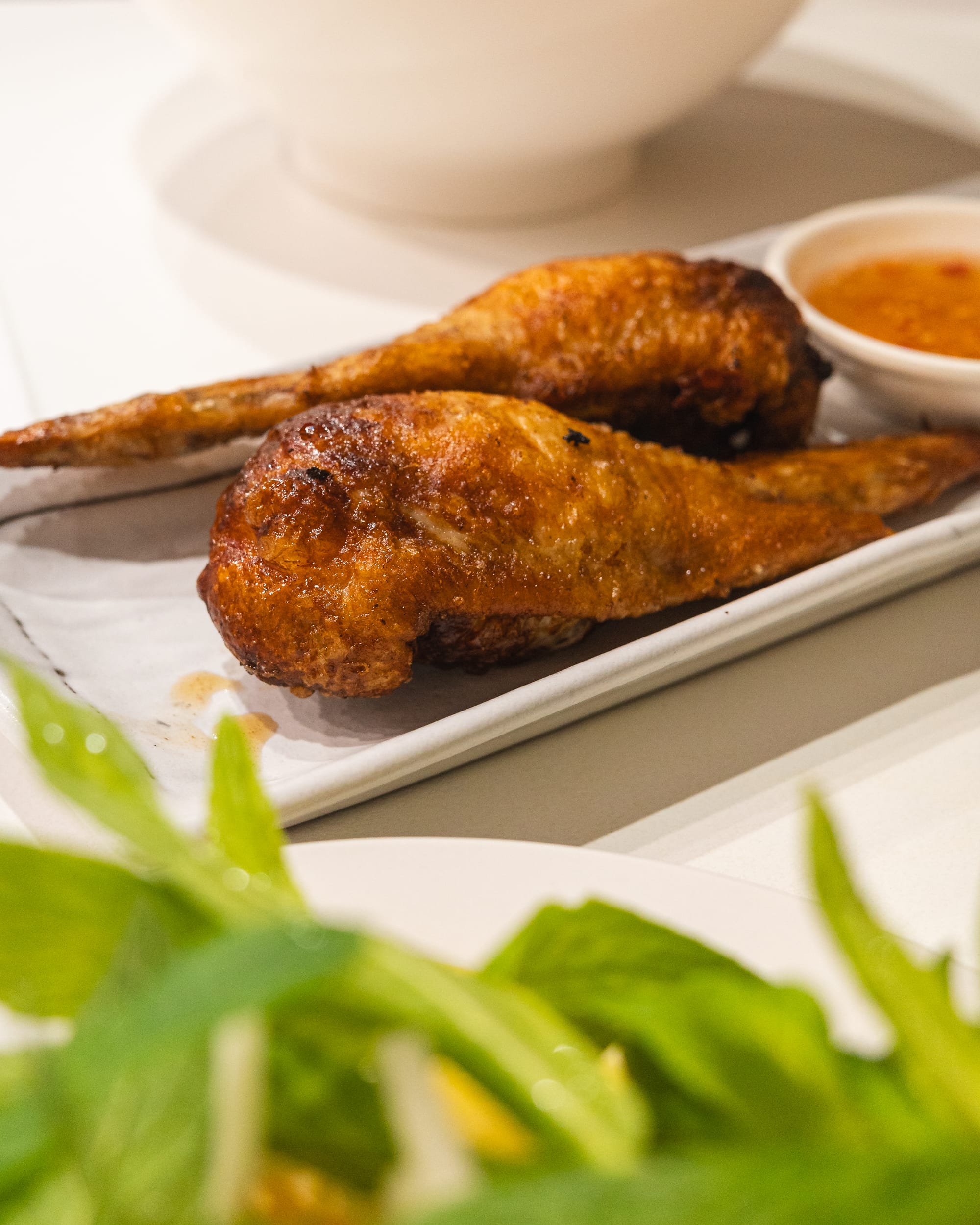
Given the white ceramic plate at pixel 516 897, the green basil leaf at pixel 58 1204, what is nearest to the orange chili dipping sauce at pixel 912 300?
the white ceramic plate at pixel 516 897

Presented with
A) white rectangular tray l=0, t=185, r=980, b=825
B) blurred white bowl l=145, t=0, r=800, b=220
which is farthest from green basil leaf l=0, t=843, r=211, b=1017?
blurred white bowl l=145, t=0, r=800, b=220

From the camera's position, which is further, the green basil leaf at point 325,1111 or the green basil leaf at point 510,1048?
the green basil leaf at point 325,1111

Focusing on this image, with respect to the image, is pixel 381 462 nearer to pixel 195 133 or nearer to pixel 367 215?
pixel 367 215

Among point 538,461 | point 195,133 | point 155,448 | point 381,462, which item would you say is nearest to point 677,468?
point 538,461

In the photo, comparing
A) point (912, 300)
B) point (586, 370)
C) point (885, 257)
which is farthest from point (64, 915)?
point (885, 257)

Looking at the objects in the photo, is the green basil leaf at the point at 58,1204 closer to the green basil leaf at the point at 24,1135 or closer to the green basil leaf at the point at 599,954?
the green basil leaf at the point at 24,1135

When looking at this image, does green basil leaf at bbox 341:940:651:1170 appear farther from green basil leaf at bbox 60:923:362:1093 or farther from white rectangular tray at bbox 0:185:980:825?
white rectangular tray at bbox 0:185:980:825
